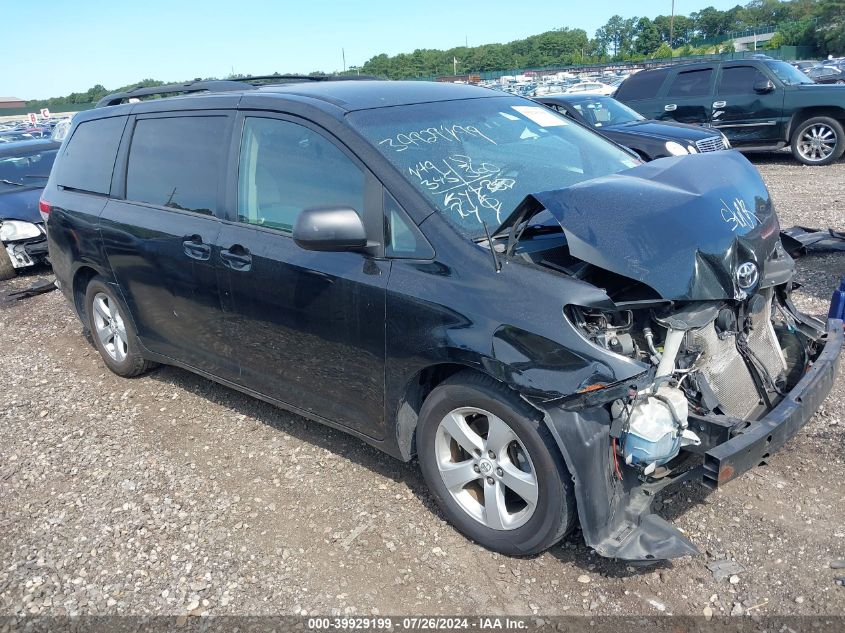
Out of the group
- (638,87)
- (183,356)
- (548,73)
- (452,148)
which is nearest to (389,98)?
(452,148)

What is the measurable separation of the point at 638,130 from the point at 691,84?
3.80m

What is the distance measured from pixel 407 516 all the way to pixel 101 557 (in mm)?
1471

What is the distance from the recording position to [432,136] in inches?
136

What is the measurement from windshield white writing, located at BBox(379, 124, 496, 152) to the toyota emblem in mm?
1435

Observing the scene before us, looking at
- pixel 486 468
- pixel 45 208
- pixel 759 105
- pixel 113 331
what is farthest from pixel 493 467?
pixel 759 105

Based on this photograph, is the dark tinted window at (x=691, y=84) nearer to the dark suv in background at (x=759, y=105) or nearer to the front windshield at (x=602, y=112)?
the dark suv in background at (x=759, y=105)

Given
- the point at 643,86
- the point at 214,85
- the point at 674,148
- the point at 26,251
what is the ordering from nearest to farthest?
the point at 214,85 → the point at 26,251 → the point at 674,148 → the point at 643,86

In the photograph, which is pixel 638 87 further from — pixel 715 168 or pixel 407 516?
pixel 407 516

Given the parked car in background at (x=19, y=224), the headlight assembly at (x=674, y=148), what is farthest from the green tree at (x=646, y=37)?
the parked car in background at (x=19, y=224)

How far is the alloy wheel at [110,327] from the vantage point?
506cm

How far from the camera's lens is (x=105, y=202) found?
15.4 ft

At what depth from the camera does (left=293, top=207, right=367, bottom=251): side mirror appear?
2.95m

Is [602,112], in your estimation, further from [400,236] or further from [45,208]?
[400,236]

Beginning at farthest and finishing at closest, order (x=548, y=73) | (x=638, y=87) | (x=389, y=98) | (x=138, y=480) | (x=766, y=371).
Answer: (x=548, y=73) → (x=638, y=87) → (x=138, y=480) → (x=389, y=98) → (x=766, y=371)
